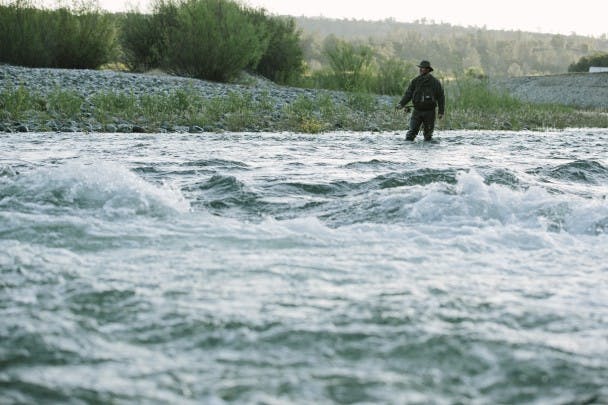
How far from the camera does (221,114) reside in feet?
56.7

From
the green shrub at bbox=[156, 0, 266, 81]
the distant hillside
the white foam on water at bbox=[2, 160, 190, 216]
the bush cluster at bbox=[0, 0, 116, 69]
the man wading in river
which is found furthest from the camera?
the distant hillside

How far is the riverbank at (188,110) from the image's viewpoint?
50.1ft

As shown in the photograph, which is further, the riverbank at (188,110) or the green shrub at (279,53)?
the green shrub at (279,53)

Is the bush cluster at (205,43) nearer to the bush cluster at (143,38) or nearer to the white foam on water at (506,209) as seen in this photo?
the bush cluster at (143,38)

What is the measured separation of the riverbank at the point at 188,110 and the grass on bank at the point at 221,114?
0.02m

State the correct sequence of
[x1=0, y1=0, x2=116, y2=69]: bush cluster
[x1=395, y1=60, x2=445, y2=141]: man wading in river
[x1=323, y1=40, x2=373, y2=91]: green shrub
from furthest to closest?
[x1=323, y1=40, x2=373, y2=91]: green shrub, [x1=0, y1=0, x2=116, y2=69]: bush cluster, [x1=395, y1=60, x2=445, y2=141]: man wading in river

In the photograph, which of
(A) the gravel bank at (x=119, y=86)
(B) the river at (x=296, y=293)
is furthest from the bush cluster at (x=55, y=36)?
(B) the river at (x=296, y=293)

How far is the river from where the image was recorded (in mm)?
2848

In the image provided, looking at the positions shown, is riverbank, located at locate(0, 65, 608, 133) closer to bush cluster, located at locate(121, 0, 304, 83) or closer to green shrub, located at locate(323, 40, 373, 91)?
bush cluster, located at locate(121, 0, 304, 83)

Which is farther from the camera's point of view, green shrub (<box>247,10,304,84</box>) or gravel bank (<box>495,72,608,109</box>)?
gravel bank (<box>495,72,608,109</box>)

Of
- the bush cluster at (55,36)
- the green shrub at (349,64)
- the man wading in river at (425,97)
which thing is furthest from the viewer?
the green shrub at (349,64)

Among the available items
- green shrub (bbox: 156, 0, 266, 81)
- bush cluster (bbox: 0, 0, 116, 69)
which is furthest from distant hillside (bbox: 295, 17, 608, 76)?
bush cluster (bbox: 0, 0, 116, 69)

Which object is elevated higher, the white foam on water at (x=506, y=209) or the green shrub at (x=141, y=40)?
Answer: the green shrub at (x=141, y=40)

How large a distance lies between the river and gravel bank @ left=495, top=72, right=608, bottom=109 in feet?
110
